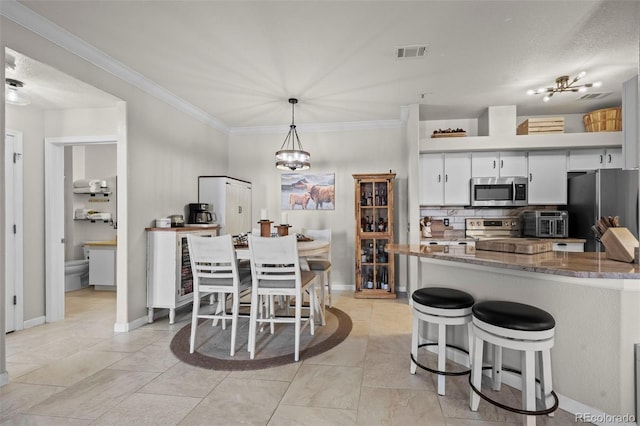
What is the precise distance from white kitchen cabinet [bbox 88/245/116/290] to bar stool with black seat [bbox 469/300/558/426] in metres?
5.15

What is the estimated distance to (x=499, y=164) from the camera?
4.45 m

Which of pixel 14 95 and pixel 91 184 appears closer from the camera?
pixel 14 95

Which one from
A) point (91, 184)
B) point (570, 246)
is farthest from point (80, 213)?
point (570, 246)

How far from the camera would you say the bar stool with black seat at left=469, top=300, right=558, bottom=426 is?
5.36 feet

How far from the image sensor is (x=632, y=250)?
186 cm

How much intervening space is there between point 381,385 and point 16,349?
318 cm

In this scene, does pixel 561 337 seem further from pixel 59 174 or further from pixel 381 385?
pixel 59 174

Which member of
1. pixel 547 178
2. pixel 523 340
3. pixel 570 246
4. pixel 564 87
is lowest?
pixel 523 340

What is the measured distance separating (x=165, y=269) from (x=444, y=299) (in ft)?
9.46

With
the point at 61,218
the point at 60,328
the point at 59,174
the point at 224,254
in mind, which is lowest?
the point at 60,328

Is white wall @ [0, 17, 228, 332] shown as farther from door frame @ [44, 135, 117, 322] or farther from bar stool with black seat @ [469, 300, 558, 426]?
bar stool with black seat @ [469, 300, 558, 426]

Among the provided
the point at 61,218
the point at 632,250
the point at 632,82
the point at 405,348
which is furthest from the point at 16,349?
the point at 632,82

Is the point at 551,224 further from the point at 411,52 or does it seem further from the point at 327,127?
the point at 327,127

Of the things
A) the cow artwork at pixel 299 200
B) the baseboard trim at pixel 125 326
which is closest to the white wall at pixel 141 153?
the baseboard trim at pixel 125 326
